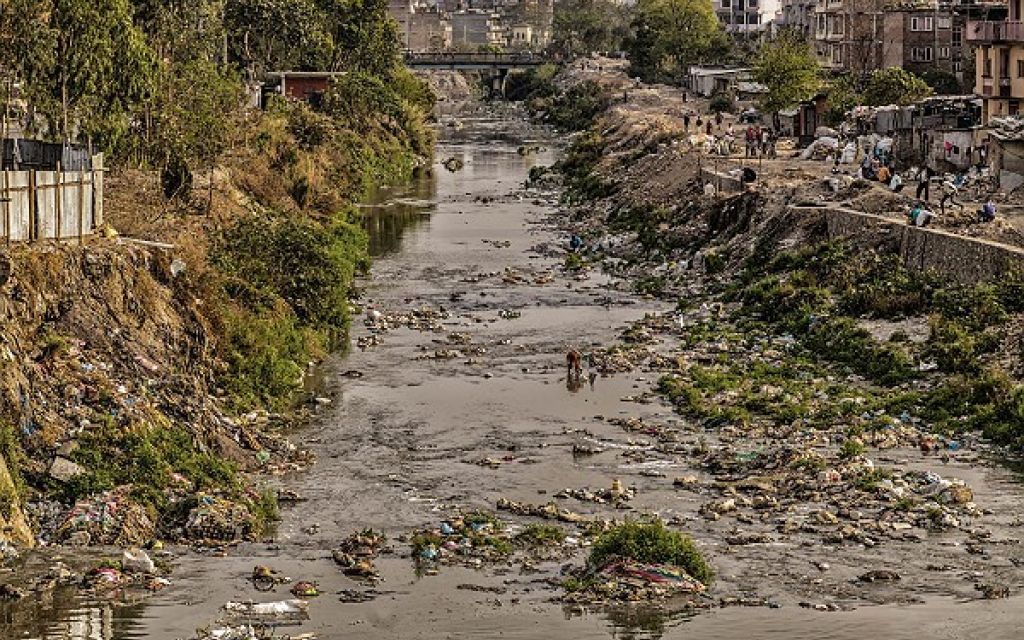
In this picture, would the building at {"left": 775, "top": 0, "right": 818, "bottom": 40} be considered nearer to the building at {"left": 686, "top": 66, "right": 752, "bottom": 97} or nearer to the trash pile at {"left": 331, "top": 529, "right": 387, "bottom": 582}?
the building at {"left": 686, "top": 66, "right": 752, "bottom": 97}

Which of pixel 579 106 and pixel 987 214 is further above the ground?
pixel 579 106

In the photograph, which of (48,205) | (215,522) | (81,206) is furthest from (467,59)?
(215,522)

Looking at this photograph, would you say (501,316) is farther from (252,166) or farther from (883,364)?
(252,166)

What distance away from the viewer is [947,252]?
40.8m

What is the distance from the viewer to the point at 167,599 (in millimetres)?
22734

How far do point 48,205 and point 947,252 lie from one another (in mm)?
19796

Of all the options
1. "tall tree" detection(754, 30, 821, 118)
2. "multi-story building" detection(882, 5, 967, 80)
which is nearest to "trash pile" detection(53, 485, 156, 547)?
"tall tree" detection(754, 30, 821, 118)

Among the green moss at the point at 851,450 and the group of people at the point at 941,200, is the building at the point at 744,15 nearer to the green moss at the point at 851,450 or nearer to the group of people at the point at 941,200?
the group of people at the point at 941,200

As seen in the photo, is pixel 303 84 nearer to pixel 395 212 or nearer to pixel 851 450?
pixel 395 212

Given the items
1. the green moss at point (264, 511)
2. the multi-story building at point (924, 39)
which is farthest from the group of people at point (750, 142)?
the green moss at point (264, 511)

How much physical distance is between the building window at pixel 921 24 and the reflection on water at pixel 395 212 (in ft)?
85.7

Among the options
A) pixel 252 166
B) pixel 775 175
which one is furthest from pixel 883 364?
pixel 252 166

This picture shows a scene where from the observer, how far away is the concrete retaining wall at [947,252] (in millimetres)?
38938

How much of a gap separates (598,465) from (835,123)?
143ft
